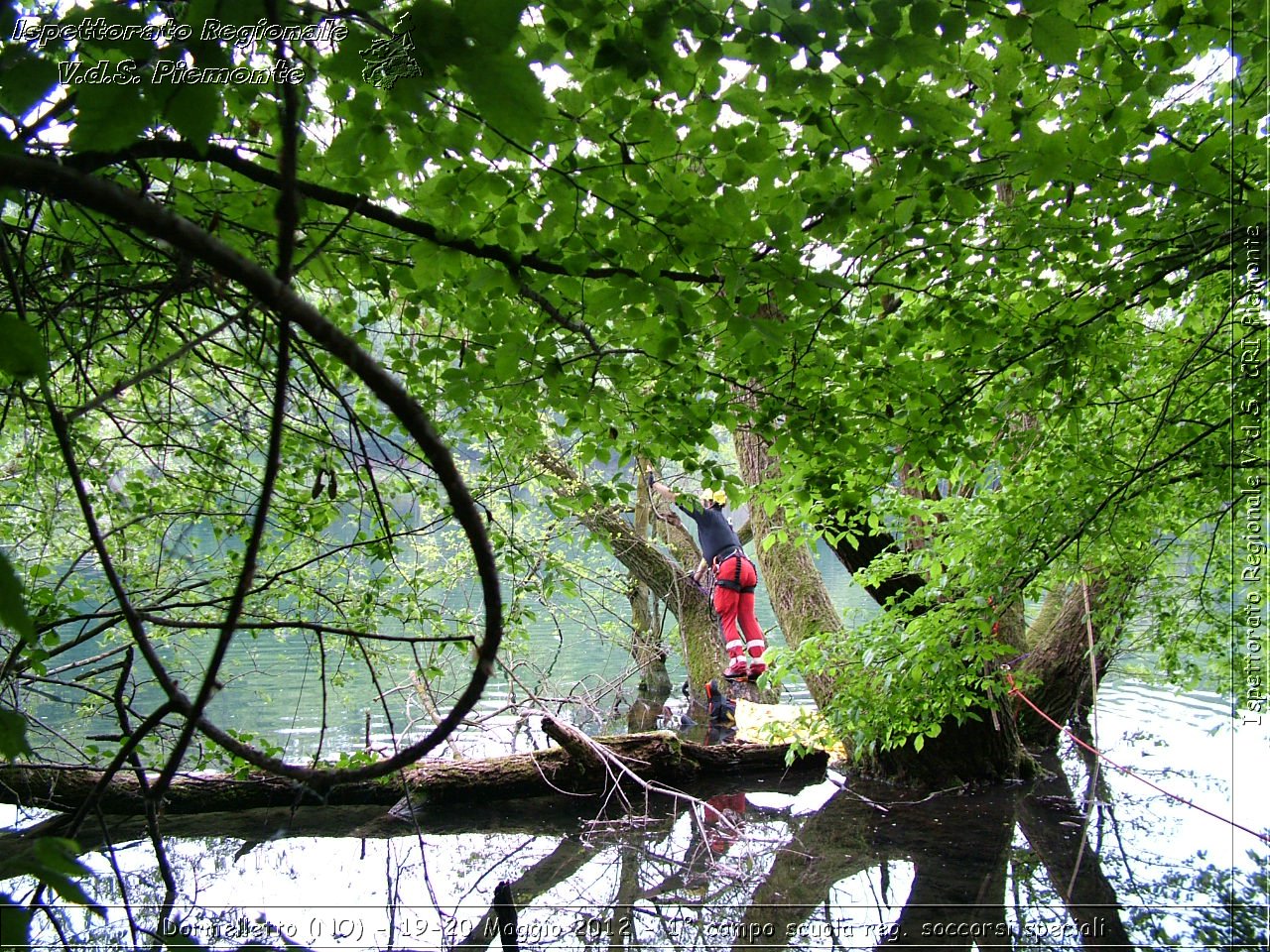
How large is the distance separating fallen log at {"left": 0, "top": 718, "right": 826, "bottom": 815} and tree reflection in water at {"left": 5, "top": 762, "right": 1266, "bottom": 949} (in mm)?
122

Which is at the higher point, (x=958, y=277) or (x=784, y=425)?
(x=958, y=277)

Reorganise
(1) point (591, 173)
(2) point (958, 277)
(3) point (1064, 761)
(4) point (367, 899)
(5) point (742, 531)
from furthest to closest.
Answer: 1. (5) point (742, 531)
2. (3) point (1064, 761)
3. (4) point (367, 899)
4. (2) point (958, 277)
5. (1) point (591, 173)

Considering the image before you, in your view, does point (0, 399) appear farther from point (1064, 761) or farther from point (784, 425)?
point (1064, 761)

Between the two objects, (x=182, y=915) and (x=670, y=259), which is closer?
(x=670, y=259)

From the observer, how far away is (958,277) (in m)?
2.68

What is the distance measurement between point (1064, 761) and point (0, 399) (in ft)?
24.8

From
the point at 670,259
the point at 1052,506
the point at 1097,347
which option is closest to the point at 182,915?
the point at 670,259

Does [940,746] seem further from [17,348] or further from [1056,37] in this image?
[17,348]

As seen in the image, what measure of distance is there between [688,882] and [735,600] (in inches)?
168

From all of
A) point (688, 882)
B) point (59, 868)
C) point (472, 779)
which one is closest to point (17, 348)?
point (59, 868)

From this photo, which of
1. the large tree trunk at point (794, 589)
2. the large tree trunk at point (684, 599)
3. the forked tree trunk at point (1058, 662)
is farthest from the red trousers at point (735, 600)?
the forked tree trunk at point (1058, 662)

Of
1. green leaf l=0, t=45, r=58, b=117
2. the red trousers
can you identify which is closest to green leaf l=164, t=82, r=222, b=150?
green leaf l=0, t=45, r=58, b=117

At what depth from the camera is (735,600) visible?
8438 mm

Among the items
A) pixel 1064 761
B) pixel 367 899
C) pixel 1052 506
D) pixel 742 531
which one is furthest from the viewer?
pixel 742 531
